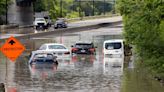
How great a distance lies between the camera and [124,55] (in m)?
50.1

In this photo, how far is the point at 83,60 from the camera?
46.5 meters

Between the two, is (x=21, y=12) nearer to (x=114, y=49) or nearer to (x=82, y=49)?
(x=82, y=49)

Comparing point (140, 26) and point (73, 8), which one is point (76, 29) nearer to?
point (140, 26)

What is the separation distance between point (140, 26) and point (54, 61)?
7.90 meters

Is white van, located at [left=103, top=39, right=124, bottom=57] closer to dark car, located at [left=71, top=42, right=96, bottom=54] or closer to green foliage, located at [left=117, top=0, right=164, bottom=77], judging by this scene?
dark car, located at [left=71, top=42, right=96, bottom=54]

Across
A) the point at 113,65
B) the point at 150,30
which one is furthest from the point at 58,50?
the point at 150,30

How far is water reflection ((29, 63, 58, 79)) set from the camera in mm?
34250

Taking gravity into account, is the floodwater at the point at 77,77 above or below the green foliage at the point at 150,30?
below

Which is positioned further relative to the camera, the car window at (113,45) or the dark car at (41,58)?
the car window at (113,45)

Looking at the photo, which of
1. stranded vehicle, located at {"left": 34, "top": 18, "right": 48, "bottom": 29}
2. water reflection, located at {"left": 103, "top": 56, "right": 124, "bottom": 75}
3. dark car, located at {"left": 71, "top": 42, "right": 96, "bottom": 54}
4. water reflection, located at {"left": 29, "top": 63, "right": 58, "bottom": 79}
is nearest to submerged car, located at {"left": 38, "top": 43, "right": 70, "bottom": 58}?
water reflection, located at {"left": 103, "top": 56, "right": 124, "bottom": 75}

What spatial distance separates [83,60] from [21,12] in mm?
70719

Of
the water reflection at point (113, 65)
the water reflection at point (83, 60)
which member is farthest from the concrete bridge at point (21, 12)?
the water reflection at point (113, 65)

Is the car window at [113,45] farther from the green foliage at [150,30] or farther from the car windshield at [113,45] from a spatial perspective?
the green foliage at [150,30]

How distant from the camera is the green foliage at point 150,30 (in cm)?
3103
